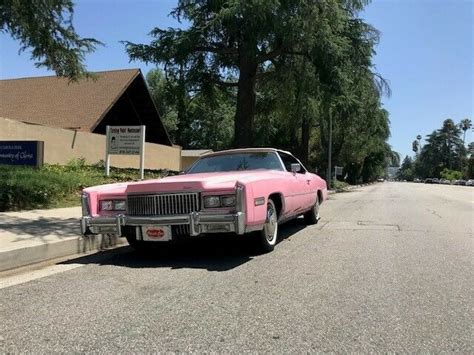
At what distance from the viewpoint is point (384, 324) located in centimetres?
487

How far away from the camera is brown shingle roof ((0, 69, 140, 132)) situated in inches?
1068

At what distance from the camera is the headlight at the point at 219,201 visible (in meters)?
7.31

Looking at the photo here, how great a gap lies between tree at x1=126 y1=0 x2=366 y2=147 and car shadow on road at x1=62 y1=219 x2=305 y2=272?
11.3 meters

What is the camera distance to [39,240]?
27.2 ft

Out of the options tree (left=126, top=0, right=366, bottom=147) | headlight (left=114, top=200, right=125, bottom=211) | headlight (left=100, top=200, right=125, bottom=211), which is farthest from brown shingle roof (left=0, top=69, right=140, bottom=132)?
headlight (left=114, top=200, right=125, bottom=211)

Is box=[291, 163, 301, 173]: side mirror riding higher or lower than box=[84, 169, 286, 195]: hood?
higher


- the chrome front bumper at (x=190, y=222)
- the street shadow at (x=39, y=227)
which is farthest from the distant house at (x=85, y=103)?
the chrome front bumper at (x=190, y=222)

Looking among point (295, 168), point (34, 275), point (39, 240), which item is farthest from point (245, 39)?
point (34, 275)

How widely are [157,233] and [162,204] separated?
1.36 ft

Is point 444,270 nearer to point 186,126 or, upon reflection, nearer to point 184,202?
point 184,202

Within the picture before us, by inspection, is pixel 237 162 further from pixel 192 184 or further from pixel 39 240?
pixel 39 240

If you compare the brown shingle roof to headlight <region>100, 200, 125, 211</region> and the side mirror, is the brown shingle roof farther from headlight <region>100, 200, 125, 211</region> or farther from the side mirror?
headlight <region>100, 200, 125, 211</region>

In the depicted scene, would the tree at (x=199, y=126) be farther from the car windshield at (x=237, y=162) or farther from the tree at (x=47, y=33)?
the car windshield at (x=237, y=162)

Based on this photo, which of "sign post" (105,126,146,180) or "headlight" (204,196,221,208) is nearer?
"headlight" (204,196,221,208)
